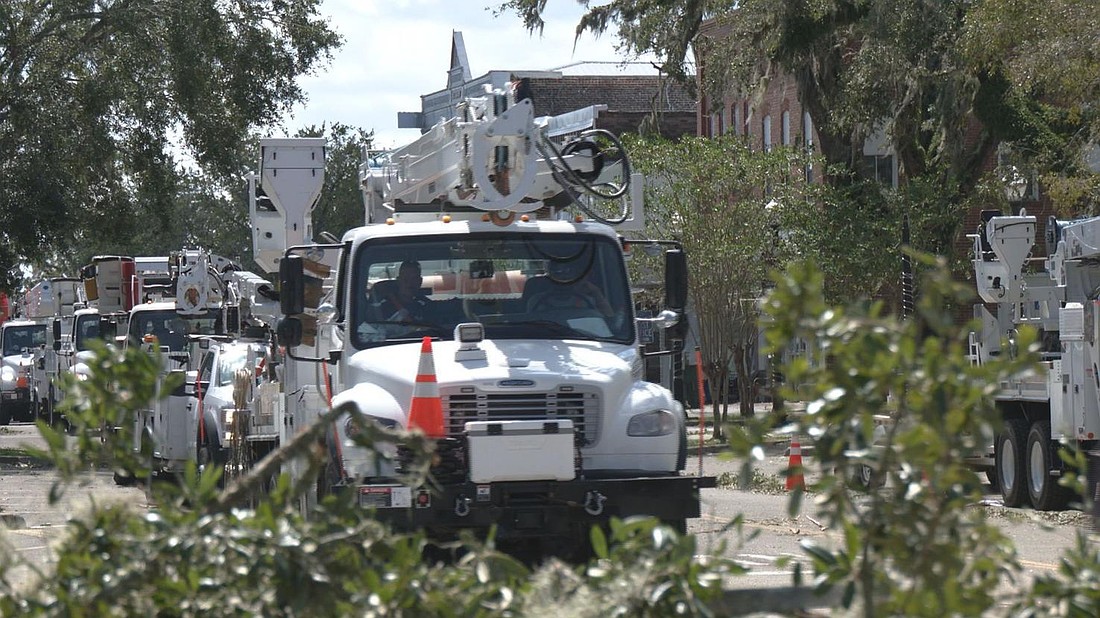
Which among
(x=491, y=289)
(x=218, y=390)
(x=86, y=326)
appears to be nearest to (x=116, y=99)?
(x=86, y=326)

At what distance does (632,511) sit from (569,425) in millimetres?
674

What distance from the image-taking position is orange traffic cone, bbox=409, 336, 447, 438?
9023 millimetres

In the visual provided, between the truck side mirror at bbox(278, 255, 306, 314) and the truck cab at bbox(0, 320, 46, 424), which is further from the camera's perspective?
the truck cab at bbox(0, 320, 46, 424)

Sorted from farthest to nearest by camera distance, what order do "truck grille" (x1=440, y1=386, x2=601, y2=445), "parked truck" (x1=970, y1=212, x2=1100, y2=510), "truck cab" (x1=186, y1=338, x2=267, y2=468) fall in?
1. "truck cab" (x1=186, y1=338, x2=267, y2=468)
2. "parked truck" (x1=970, y1=212, x2=1100, y2=510)
3. "truck grille" (x1=440, y1=386, x2=601, y2=445)

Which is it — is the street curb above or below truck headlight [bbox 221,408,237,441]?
below

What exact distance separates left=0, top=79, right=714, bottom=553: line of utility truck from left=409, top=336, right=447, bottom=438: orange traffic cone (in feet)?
0.06

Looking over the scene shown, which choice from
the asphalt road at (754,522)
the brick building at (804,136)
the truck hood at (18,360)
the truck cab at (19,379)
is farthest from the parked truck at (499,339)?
the truck hood at (18,360)

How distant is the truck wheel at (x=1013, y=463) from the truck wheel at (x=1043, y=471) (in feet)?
0.33

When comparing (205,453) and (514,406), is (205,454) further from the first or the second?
(514,406)

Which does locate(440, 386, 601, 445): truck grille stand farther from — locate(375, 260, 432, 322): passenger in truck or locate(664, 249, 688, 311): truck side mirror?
locate(664, 249, 688, 311): truck side mirror

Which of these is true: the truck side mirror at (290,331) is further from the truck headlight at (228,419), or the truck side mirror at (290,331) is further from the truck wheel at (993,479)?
the truck wheel at (993,479)

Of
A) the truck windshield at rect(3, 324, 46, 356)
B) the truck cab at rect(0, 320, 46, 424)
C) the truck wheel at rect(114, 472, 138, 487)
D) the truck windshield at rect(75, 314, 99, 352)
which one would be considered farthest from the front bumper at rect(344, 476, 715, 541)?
the truck windshield at rect(3, 324, 46, 356)

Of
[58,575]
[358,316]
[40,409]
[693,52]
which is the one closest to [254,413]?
[358,316]

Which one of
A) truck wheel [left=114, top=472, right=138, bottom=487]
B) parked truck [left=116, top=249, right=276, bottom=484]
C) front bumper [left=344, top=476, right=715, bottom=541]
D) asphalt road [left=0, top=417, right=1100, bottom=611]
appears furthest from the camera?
parked truck [left=116, top=249, right=276, bottom=484]
